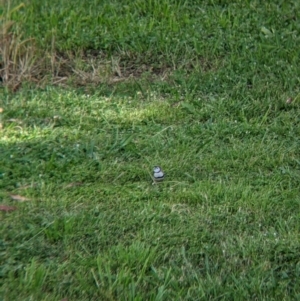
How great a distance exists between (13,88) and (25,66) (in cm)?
25

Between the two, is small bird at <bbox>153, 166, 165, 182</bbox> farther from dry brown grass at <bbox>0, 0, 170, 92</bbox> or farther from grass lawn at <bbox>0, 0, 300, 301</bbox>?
dry brown grass at <bbox>0, 0, 170, 92</bbox>

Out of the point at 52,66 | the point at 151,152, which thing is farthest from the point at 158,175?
the point at 52,66

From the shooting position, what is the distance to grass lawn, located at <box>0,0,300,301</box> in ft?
14.5

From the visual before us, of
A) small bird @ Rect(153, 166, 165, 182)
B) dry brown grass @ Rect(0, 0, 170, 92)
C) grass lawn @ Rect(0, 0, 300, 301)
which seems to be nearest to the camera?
grass lawn @ Rect(0, 0, 300, 301)

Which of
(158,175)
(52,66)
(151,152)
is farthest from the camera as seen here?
(52,66)

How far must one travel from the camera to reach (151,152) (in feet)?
18.4

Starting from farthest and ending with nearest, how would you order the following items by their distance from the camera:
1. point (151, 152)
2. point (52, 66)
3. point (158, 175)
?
point (52, 66) → point (151, 152) → point (158, 175)

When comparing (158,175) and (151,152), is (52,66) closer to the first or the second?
(151,152)

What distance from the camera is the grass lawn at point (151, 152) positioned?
4.41m

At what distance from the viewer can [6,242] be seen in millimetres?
4531

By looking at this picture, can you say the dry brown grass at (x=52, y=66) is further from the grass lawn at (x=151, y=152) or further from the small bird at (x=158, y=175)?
the small bird at (x=158, y=175)

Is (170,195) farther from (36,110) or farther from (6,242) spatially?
(36,110)

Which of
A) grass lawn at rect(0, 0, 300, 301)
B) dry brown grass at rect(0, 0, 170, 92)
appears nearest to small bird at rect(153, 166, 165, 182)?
grass lawn at rect(0, 0, 300, 301)

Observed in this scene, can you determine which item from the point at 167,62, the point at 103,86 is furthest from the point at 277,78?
the point at 103,86
